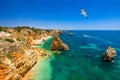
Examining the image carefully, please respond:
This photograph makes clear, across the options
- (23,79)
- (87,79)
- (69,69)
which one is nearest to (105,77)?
(87,79)

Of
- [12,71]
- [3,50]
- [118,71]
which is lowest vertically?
[118,71]

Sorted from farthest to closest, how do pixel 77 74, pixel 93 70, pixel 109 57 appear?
pixel 109 57 → pixel 93 70 → pixel 77 74

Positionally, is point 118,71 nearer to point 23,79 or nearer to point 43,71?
point 43,71

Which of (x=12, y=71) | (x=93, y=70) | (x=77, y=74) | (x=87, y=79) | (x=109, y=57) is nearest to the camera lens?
(x=12, y=71)

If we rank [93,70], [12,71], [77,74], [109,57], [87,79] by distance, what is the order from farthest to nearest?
[109,57] < [93,70] < [77,74] < [87,79] < [12,71]

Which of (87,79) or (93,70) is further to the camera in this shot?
(93,70)

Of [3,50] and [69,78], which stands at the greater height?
[3,50]

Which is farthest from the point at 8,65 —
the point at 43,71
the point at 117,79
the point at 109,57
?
the point at 109,57

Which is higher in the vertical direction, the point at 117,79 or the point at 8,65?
the point at 8,65

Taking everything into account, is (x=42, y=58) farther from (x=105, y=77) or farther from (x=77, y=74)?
(x=105, y=77)
